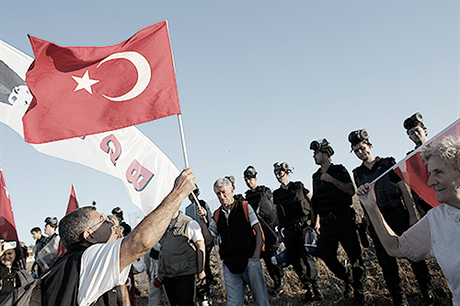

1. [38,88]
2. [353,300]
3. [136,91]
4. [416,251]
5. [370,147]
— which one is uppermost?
[38,88]

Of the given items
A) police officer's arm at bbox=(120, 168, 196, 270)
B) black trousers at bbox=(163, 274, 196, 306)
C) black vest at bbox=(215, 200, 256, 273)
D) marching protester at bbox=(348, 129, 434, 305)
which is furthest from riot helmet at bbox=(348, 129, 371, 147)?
police officer's arm at bbox=(120, 168, 196, 270)

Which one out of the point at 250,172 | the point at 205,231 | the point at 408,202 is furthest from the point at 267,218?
the point at 408,202

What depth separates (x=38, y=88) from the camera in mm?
3982

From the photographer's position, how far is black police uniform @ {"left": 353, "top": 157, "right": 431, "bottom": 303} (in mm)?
4883

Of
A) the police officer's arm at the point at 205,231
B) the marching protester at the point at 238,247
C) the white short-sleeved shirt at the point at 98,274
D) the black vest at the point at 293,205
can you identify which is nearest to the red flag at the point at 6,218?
the police officer's arm at the point at 205,231

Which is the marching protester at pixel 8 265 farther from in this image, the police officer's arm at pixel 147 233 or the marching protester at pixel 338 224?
the marching protester at pixel 338 224

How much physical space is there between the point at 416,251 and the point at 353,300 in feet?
11.4

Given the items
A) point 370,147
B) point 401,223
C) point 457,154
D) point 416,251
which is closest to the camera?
point 457,154

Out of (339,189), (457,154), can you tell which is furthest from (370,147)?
(457,154)

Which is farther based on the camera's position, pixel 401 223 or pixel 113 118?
pixel 401 223

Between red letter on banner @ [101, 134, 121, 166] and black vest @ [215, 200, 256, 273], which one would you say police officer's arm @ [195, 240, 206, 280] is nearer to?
black vest @ [215, 200, 256, 273]

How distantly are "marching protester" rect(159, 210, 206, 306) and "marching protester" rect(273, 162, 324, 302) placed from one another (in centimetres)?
191

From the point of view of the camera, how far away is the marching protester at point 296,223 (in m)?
6.36

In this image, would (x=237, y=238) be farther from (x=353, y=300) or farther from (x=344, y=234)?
(x=353, y=300)
